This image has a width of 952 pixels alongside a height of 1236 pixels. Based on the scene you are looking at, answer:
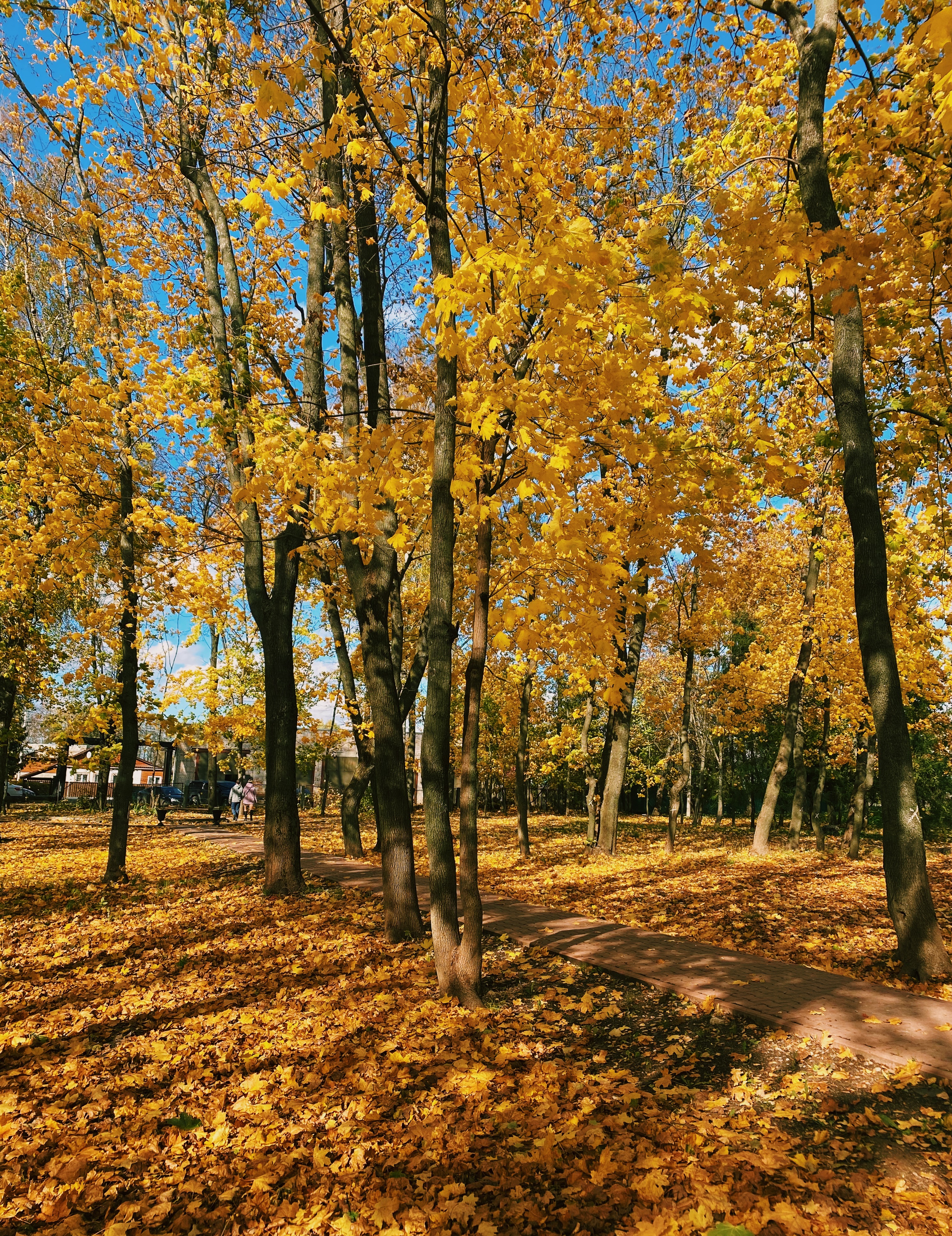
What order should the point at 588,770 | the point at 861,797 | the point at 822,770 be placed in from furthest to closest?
1. the point at 588,770
2. the point at 822,770
3. the point at 861,797

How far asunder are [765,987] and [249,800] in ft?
64.5

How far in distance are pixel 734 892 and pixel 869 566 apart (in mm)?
5381

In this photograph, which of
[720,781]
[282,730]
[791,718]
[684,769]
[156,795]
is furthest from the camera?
[720,781]

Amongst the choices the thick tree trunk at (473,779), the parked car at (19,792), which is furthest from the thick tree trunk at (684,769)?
the parked car at (19,792)

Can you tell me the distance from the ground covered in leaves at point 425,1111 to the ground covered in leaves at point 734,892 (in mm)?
2121

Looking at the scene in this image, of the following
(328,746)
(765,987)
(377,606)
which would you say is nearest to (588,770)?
(328,746)

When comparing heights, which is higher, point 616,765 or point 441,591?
point 441,591

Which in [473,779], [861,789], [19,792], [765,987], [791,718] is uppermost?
[791,718]

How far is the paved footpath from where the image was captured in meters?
3.56

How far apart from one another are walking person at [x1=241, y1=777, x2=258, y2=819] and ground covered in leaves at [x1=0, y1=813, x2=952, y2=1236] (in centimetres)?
1671

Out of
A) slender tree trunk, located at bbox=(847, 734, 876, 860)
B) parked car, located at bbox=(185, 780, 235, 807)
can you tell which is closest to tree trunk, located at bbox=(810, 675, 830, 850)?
slender tree trunk, located at bbox=(847, 734, 876, 860)

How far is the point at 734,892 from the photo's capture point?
8.62m

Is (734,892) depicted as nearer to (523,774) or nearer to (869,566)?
(523,774)

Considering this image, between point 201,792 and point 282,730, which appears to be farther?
point 201,792
